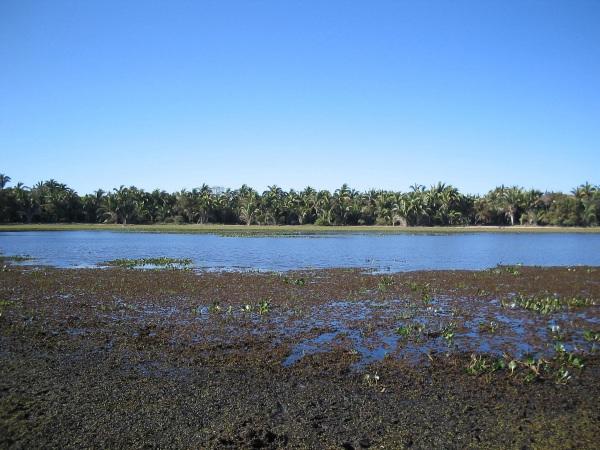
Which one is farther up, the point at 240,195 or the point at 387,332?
the point at 240,195

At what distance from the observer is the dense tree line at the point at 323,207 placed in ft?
403

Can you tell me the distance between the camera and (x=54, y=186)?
13988 centimetres

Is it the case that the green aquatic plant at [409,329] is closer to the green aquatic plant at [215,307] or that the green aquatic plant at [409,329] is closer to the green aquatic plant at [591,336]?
the green aquatic plant at [591,336]

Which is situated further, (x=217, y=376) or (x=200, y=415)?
(x=217, y=376)

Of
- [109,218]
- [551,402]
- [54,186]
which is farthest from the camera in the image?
[54,186]

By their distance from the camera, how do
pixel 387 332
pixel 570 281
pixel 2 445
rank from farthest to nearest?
1. pixel 570 281
2. pixel 387 332
3. pixel 2 445

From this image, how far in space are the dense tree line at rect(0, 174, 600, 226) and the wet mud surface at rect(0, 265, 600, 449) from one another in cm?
10880

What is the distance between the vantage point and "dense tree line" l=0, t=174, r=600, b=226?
12294cm

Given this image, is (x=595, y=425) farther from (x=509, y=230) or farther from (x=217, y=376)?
(x=509, y=230)

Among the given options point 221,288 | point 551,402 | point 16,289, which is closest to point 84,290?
point 16,289

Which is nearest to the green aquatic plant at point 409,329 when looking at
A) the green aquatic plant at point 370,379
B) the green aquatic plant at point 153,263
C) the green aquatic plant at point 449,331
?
the green aquatic plant at point 449,331

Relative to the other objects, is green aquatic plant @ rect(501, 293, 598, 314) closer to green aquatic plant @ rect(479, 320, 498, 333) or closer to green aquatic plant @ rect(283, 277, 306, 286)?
green aquatic plant @ rect(479, 320, 498, 333)

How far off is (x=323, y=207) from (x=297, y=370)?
12083cm

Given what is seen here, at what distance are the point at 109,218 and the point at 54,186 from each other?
2415 cm
